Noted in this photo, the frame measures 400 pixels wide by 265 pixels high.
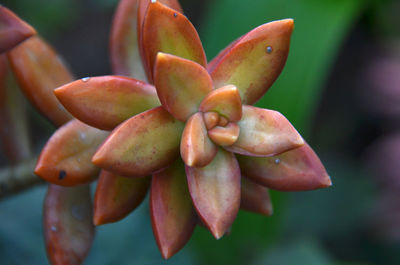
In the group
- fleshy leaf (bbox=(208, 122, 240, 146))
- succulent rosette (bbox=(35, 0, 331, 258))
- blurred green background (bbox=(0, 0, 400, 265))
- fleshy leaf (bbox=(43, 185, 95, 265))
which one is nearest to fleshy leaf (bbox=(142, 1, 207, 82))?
succulent rosette (bbox=(35, 0, 331, 258))

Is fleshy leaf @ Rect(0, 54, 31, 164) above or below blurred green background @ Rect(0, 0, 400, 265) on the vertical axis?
above

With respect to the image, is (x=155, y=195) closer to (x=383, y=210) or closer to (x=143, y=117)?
(x=143, y=117)

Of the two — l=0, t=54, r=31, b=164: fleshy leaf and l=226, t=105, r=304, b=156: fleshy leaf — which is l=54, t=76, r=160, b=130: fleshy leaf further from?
l=0, t=54, r=31, b=164: fleshy leaf

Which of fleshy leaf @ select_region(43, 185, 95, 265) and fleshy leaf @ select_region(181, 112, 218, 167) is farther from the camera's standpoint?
fleshy leaf @ select_region(43, 185, 95, 265)

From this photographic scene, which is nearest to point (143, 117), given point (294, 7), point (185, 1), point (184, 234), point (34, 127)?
point (184, 234)

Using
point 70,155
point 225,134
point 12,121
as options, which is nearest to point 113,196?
point 70,155

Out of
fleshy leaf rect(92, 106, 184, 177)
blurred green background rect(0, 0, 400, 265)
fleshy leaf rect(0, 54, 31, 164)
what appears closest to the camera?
fleshy leaf rect(92, 106, 184, 177)

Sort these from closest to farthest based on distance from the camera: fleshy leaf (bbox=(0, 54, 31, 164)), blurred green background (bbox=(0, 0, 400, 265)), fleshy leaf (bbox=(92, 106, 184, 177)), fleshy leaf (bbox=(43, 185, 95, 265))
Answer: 1. fleshy leaf (bbox=(92, 106, 184, 177))
2. fleshy leaf (bbox=(43, 185, 95, 265))
3. fleshy leaf (bbox=(0, 54, 31, 164))
4. blurred green background (bbox=(0, 0, 400, 265))

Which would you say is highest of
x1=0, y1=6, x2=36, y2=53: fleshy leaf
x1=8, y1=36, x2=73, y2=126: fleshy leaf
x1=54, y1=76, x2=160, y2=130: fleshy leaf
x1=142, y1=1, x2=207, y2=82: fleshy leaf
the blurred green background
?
x1=142, y1=1, x2=207, y2=82: fleshy leaf
